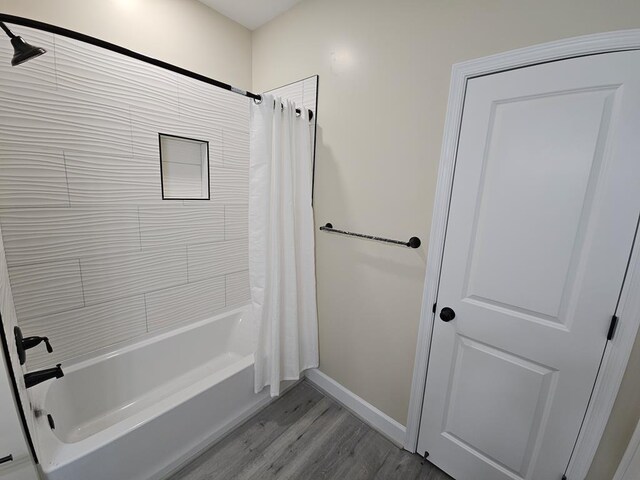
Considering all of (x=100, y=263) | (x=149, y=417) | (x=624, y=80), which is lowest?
(x=149, y=417)

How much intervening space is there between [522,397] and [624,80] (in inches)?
49.1

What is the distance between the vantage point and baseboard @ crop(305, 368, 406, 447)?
1594mm

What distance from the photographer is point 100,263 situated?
1.54 metres

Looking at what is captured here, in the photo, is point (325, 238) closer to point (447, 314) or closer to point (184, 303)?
point (447, 314)

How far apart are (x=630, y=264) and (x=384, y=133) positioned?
1107mm

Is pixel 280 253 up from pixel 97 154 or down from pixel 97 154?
down

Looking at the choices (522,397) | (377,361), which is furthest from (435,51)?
(377,361)

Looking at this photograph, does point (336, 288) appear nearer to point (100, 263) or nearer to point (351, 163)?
point (351, 163)

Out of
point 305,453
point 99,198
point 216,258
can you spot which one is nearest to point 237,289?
point 216,258

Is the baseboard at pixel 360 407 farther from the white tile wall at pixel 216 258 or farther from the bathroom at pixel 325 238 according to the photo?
the white tile wall at pixel 216 258

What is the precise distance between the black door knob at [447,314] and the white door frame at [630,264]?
0.20ft

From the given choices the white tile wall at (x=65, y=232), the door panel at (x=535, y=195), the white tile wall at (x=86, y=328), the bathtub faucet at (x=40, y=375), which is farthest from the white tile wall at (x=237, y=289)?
the door panel at (x=535, y=195)

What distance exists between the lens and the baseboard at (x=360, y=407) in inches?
62.7

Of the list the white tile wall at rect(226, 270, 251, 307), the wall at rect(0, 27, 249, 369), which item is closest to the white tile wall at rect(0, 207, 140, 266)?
the wall at rect(0, 27, 249, 369)
